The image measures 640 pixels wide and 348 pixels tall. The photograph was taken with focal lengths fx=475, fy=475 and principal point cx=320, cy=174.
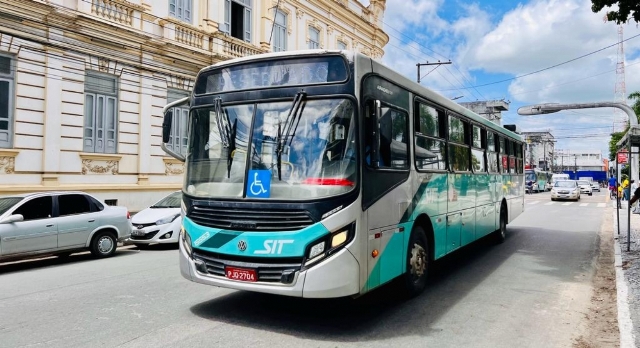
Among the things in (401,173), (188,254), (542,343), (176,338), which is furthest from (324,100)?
(542,343)

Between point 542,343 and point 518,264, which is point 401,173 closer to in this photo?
point 542,343

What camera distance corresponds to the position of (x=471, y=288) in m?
7.57

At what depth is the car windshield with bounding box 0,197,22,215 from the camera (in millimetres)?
9415

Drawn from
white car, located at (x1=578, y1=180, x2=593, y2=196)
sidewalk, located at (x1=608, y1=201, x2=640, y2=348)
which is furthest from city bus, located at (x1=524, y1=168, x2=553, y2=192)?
sidewalk, located at (x1=608, y1=201, x2=640, y2=348)

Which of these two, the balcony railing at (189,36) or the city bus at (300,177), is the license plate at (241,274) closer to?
the city bus at (300,177)

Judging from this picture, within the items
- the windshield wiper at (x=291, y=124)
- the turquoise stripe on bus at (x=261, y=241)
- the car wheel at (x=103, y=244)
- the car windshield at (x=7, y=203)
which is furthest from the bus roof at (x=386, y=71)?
the car wheel at (x=103, y=244)

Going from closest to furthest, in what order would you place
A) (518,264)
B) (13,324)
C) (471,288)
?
1. (13,324)
2. (471,288)
3. (518,264)

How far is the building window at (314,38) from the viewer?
27098mm

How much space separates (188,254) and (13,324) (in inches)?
85.1

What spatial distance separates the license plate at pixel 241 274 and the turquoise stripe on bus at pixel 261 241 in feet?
0.57

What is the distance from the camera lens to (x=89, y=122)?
16.3m

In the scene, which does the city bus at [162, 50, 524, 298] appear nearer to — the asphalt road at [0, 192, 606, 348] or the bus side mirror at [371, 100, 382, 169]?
the bus side mirror at [371, 100, 382, 169]

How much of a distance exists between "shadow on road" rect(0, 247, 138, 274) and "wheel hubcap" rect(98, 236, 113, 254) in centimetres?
23

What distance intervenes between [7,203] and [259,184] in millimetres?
7180
